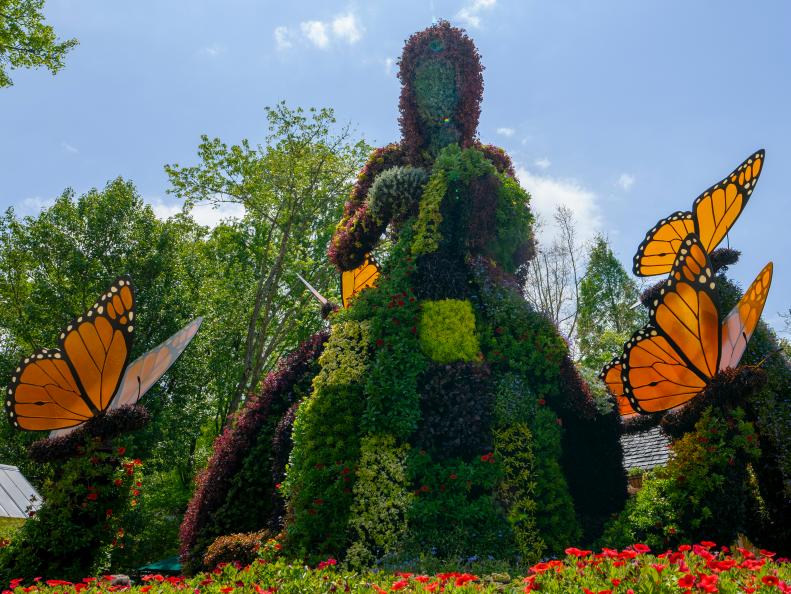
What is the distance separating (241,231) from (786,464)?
823 inches

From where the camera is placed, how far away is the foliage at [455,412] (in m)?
6.22

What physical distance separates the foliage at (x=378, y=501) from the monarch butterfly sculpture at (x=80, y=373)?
3.44 meters

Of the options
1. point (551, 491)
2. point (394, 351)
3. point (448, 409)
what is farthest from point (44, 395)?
point (551, 491)

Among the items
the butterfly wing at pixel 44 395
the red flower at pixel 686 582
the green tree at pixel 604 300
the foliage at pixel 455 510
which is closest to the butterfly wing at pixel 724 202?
the foliage at pixel 455 510

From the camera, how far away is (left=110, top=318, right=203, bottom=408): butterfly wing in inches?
316

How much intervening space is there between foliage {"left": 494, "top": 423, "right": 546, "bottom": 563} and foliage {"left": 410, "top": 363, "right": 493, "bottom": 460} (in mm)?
202

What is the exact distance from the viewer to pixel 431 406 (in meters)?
6.42

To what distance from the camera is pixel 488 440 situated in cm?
627

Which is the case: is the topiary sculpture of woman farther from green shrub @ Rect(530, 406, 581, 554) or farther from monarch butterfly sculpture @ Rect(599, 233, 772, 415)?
monarch butterfly sculpture @ Rect(599, 233, 772, 415)

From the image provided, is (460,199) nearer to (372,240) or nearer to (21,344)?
(372,240)

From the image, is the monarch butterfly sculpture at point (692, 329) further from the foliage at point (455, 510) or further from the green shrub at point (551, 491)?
the foliage at point (455, 510)

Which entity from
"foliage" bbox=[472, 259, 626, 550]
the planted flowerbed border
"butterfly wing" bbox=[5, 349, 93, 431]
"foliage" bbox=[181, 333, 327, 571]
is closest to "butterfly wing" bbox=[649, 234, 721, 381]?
"foliage" bbox=[472, 259, 626, 550]

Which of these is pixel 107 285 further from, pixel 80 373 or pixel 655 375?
pixel 655 375

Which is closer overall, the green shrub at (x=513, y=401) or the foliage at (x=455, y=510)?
the foliage at (x=455, y=510)
